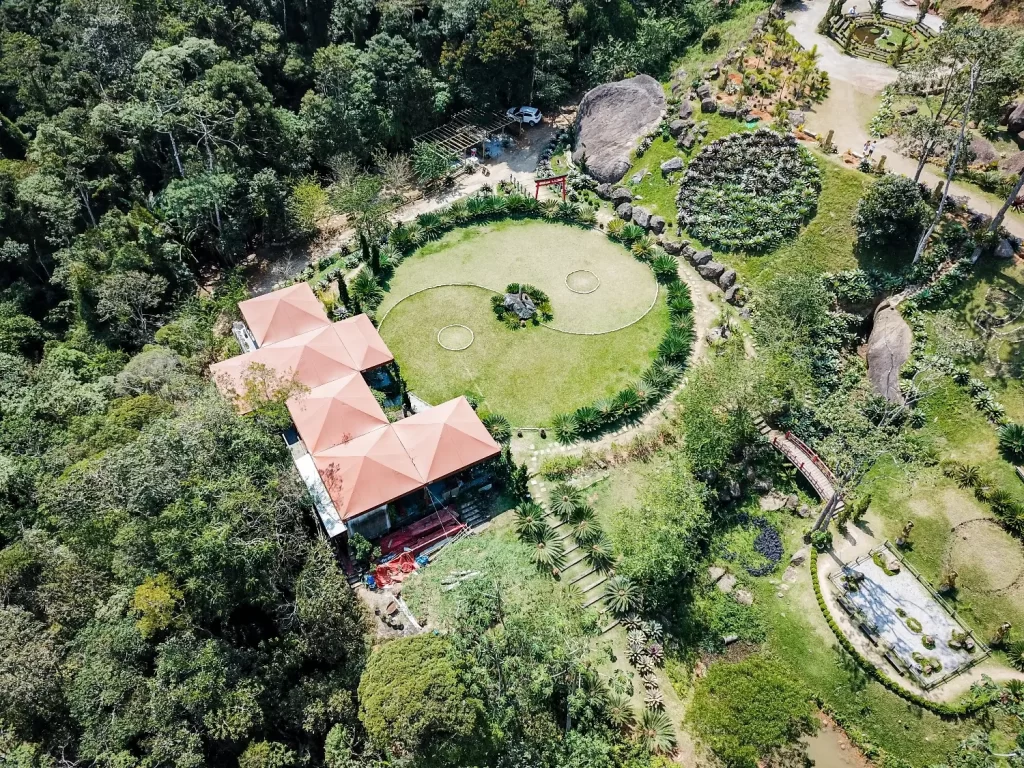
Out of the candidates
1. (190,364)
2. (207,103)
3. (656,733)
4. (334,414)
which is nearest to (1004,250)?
(656,733)

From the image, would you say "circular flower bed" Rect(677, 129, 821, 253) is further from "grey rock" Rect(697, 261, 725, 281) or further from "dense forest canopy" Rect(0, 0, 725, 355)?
"dense forest canopy" Rect(0, 0, 725, 355)

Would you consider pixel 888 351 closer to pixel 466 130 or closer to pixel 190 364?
pixel 466 130

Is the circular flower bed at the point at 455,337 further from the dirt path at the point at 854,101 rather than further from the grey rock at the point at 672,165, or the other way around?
the dirt path at the point at 854,101

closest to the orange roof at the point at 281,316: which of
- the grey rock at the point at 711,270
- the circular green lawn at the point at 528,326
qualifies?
the circular green lawn at the point at 528,326

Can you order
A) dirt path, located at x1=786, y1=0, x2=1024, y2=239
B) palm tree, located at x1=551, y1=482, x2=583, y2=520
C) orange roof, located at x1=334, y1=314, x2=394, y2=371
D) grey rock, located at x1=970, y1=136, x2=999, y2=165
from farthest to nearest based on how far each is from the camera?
grey rock, located at x1=970, y1=136, x2=999, y2=165
dirt path, located at x1=786, y1=0, x2=1024, y2=239
orange roof, located at x1=334, y1=314, x2=394, y2=371
palm tree, located at x1=551, y1=482, x2=583, y2=520

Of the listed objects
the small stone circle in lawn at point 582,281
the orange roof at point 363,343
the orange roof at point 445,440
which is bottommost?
the small stone circle in lawn at point 582,281

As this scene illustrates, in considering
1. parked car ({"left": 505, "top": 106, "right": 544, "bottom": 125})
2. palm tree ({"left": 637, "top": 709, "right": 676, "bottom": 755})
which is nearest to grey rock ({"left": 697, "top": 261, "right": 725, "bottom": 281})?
parked car ({"left": 505, "top": 106, "right": 544, "bottom": 125})
